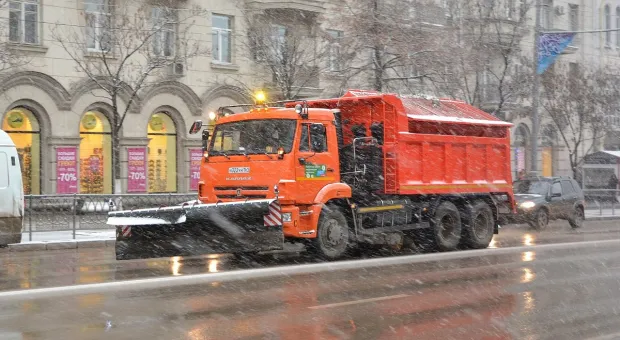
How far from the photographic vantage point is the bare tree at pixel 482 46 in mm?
30250

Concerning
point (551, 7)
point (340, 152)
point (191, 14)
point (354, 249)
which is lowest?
point (354, 249)

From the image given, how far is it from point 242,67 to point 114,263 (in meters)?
17.2

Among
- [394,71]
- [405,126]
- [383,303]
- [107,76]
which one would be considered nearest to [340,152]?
[405,126]

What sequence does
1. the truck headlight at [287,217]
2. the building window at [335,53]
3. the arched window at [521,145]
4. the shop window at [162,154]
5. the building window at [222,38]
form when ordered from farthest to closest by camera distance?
the arched window at [521,145], the building window at [222,38], the shop window at [162,154], the building window at [335,53], the truck headlight at [287,217]

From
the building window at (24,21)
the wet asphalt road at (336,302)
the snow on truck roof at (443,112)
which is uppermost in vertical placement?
the building window at (24,21)

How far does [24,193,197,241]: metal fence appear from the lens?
21172 mm

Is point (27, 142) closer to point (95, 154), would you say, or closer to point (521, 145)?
point (95, 154)

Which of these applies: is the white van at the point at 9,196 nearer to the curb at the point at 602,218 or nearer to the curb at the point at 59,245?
the curb at the point at 59,245

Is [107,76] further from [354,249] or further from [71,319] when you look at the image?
[71,319]

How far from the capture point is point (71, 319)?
30.4ft

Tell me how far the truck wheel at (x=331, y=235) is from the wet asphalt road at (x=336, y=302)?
19.3 inches

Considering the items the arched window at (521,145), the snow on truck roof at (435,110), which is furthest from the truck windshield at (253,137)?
the arched window at (521,145)

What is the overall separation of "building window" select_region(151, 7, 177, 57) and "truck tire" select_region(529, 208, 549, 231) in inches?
515

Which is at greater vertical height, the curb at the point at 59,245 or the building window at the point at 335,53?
the building window at the point at 335,53
